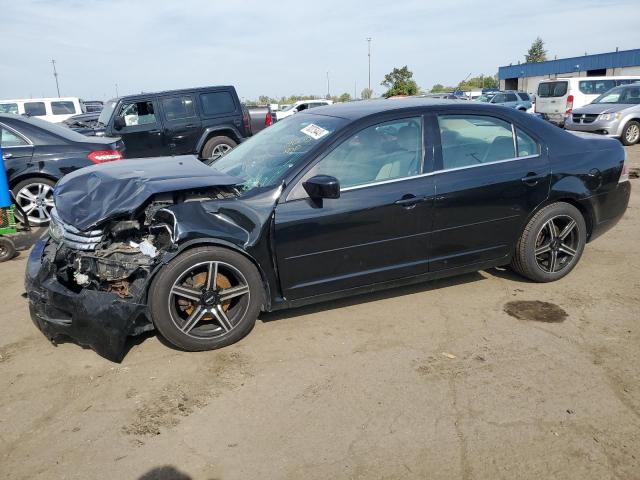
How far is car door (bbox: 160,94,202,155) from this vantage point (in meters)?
10.6

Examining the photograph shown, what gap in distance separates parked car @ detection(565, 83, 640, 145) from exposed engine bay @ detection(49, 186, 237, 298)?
45.5 ft

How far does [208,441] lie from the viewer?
270cm

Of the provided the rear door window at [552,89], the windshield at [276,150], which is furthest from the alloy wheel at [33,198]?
the rear door window at [552,89]

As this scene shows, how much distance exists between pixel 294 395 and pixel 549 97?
19507 mm

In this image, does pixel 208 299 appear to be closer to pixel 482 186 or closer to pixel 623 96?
pixel 482 186

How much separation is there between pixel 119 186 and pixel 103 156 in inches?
146

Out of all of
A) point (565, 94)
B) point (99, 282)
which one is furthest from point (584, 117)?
point (99, 282)

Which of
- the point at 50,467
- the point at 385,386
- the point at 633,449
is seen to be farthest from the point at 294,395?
the point at 633,449

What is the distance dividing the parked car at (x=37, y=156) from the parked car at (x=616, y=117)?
13.1m

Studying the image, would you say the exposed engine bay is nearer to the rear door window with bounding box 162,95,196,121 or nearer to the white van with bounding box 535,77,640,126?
the rear door window with bounding box 162,95,196,121

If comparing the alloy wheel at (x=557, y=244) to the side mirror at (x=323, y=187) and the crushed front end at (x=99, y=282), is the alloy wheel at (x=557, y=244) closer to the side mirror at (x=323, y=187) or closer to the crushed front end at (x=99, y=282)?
the side mirror at (x=323, y=187)

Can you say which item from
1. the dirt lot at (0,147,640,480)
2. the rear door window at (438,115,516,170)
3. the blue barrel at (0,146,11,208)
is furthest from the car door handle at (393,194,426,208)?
the blue barrel at (0,146,11,208)

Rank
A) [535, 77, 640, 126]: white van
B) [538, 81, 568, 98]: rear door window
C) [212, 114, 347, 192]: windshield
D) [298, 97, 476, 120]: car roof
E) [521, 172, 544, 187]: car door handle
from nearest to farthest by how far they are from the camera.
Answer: [212, 114, 347, 192]: windshield < [298, 97, 476, 120]: car roof < [521, 172, 544, 187]: car door handle < [535, 77, 640, 126]: white van < [538, 81, 568, 98]: rear door window

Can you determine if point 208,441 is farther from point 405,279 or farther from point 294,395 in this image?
point 405,279
